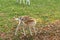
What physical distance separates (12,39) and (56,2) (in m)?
5.58

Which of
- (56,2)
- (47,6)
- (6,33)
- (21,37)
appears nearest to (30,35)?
(21,37)

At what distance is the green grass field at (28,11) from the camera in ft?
30.9

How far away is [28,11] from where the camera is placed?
10867 millimetres

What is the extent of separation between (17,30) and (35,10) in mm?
2996

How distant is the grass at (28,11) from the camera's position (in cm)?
941

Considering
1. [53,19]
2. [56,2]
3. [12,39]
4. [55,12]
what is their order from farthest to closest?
A: 1. [56,2]
2. [55,12]
3. [53,19]
4. [12,39]

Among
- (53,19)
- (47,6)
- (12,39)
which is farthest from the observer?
(47,6)

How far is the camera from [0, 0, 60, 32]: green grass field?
30.9ft

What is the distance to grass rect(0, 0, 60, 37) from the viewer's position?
9.41 m

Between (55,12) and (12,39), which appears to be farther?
(55,12)

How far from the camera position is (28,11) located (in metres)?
10.9

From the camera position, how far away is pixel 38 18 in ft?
32.4

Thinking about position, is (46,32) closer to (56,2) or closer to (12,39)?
(12,39)

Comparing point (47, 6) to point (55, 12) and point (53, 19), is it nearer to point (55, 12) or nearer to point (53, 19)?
point (55, 12)
